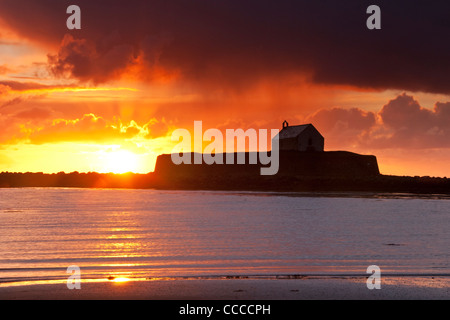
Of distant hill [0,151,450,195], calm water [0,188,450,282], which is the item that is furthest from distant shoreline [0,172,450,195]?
calm water [0,188,450,282]

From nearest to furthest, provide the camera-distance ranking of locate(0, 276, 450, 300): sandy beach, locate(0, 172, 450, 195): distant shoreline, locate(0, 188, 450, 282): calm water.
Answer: locate(0, 276, 450, 300): sandy beach
locate(0, 188, 450, 282): calm water
locate(0, 172, 450, 195): distant shoreline

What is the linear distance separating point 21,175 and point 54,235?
146 m

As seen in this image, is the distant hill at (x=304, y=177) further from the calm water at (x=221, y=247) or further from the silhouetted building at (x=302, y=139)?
the calm water at (x=221, y=247)

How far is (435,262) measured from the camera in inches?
658

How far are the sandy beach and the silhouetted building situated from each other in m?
85.3

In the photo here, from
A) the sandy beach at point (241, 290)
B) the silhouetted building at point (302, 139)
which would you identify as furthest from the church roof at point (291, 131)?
the sandy beach at point (241, 290)

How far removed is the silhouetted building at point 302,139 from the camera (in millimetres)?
97375

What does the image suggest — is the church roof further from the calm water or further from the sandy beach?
the sandy beach

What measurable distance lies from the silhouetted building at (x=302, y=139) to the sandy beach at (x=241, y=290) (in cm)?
8528

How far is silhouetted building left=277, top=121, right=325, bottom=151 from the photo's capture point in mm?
97375

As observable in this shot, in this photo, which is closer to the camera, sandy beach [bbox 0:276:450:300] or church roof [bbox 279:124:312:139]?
sandy beach [bbox 0:276:450:300]

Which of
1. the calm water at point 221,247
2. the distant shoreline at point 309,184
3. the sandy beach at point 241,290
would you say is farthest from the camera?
the distant shoreline at point 309,184

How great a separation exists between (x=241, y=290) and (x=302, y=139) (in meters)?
87.8
